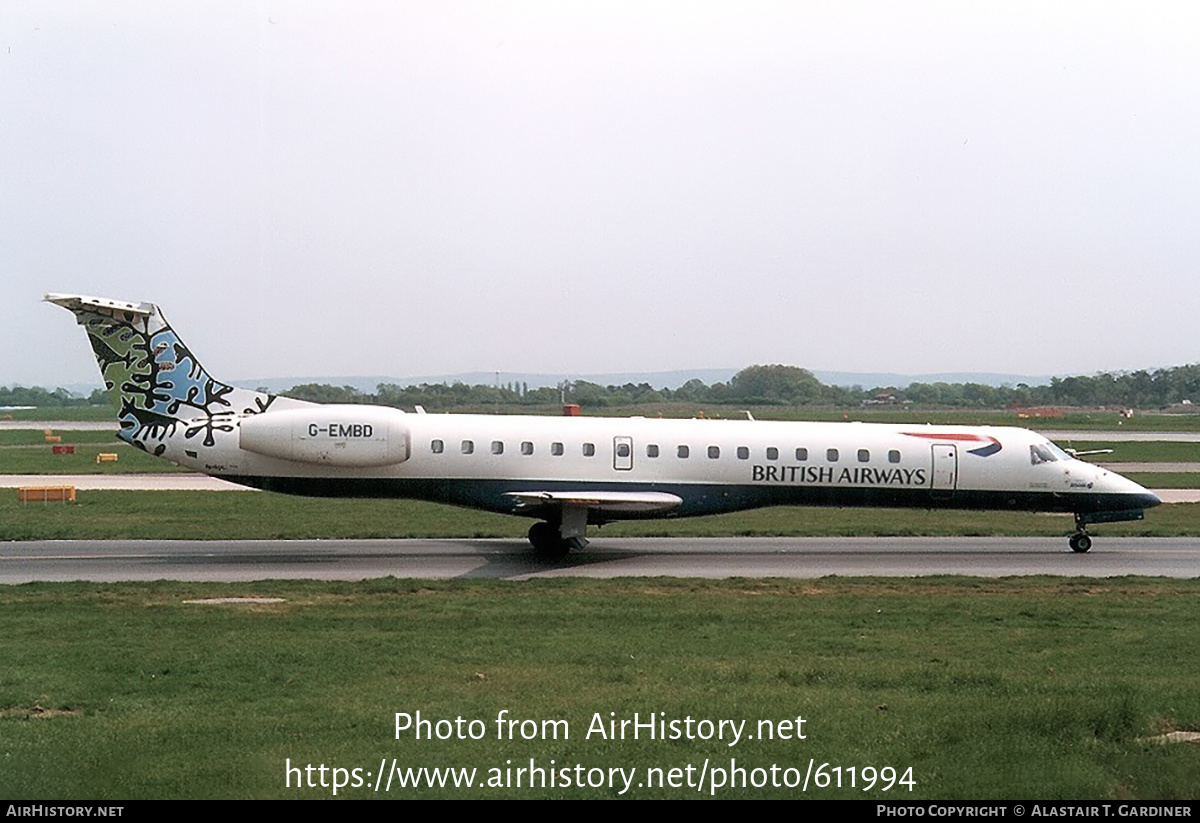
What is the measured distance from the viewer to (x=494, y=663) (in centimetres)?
1273

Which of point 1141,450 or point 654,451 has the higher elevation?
point 654,451

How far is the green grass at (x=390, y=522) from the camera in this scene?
27.1 metres

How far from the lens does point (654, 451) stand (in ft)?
80.4

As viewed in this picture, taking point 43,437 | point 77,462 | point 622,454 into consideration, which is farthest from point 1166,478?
point 43,437

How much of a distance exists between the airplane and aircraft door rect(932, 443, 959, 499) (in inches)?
1.2

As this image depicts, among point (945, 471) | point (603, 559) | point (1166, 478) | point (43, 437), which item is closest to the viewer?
point (603, 559)

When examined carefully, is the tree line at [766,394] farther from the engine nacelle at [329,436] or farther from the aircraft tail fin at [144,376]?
the engine nacelle at [329,436]

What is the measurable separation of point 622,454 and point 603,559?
2.23 metres

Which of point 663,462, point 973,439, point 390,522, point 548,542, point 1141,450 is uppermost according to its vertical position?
point 973,439

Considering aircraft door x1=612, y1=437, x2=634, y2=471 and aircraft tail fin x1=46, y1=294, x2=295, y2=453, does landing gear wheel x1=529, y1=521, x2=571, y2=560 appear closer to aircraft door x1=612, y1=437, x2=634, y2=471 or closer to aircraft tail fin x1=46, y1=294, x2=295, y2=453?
aircraft door x1=612, y1=437, x2=634, y2=471

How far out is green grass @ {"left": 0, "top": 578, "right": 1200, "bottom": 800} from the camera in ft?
27.8

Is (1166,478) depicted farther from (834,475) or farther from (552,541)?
(552,541)
